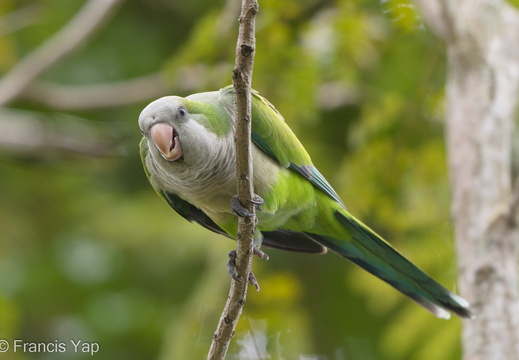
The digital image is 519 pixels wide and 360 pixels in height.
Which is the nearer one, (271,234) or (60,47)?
(271,234)

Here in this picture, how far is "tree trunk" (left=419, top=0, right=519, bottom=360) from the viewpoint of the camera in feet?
15.6

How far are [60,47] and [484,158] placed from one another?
4.12 meters

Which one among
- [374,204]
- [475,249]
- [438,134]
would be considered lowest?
[475,249]

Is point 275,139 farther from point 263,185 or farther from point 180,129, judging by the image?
point 180,129

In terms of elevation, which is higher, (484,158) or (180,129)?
(484,158)

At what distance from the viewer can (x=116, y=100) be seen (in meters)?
7.51

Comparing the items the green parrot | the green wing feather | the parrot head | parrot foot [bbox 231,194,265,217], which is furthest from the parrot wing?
parrot foot [bbox 231,194,265,217]

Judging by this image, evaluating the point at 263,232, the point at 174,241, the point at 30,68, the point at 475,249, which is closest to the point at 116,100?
the point at 30,68

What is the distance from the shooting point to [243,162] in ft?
11.3

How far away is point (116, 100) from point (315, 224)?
337 centimetres

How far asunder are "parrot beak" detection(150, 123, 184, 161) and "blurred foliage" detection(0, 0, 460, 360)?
2.06m

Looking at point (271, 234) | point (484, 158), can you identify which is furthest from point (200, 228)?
point (484, 158)

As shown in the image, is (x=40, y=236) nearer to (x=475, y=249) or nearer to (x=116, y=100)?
(x=116, y=100)

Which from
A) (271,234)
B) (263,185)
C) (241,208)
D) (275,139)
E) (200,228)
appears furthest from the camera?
(200,228)
